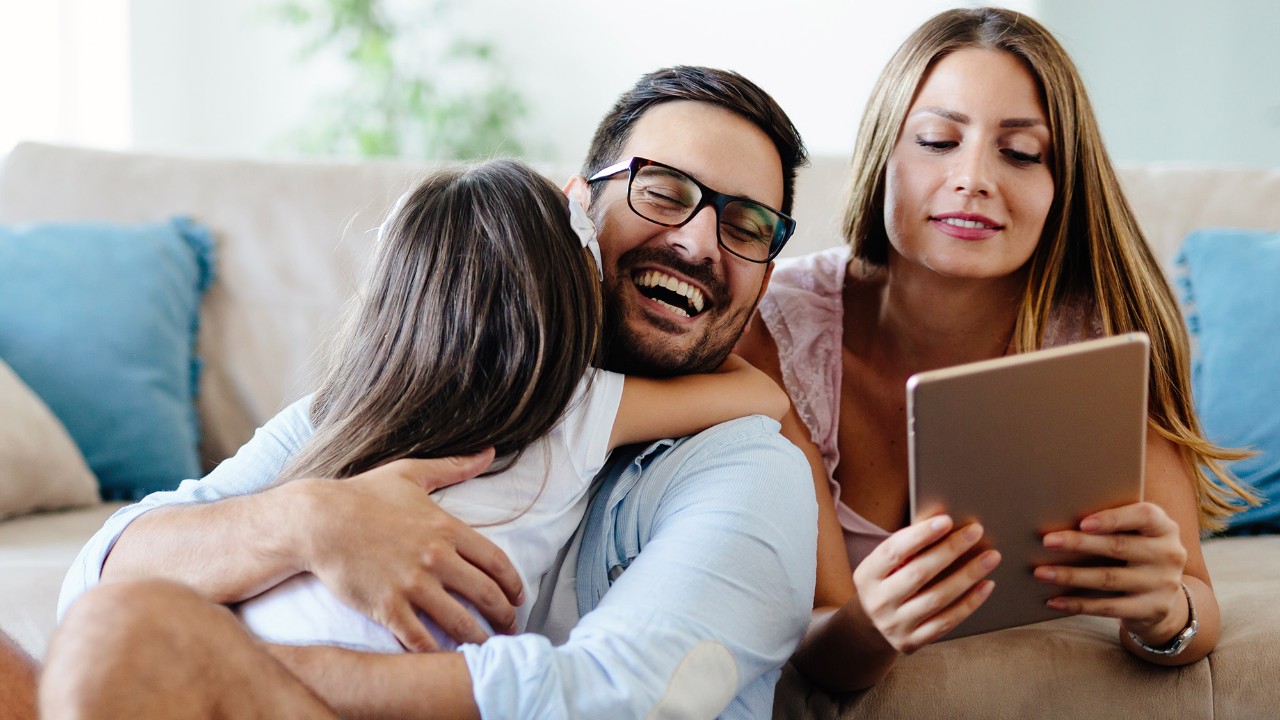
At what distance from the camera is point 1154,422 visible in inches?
57.5

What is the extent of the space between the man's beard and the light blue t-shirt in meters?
0.10

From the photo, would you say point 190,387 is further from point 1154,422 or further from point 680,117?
point 1154,422

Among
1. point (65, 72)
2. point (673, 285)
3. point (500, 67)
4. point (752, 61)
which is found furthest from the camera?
point (500, 67)

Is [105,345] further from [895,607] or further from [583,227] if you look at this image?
[895,607]

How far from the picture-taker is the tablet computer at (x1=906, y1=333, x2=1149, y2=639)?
3.18 feet

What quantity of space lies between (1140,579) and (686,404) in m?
0.49

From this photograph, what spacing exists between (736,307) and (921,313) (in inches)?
16.2

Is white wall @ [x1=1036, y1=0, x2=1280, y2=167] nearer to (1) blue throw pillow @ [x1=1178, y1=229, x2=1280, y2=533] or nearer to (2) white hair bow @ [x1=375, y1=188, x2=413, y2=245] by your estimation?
(1) blue throw pillow @ [x1=1178, y1=229, x2=1280, y2=533]

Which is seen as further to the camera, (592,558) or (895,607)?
(592,558)

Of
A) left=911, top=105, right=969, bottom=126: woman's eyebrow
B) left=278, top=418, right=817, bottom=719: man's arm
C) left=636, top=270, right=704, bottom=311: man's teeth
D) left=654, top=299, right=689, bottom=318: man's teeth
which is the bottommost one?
left=278, top=418, right=817, bottom=719: man's arm

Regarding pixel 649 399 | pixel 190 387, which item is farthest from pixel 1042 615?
pixel 190 387

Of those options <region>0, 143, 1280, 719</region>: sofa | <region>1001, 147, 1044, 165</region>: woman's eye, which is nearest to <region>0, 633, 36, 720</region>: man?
<region>0, 143, 1280, 719</region>: sofa

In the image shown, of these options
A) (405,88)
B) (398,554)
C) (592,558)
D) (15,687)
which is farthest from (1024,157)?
(405,88)

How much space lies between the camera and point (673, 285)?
132 centimetres
